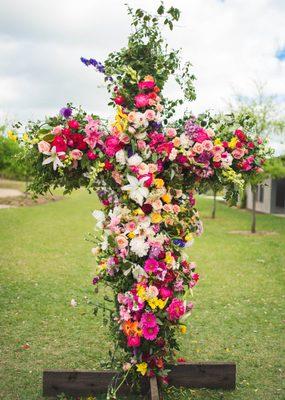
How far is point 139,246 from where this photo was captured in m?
4.37

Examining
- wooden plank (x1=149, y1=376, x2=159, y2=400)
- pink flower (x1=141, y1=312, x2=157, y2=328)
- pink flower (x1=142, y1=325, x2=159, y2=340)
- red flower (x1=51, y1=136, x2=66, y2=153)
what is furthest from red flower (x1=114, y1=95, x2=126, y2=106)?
wooden plank (x1=149, y1=376, x2=159, y2=400)

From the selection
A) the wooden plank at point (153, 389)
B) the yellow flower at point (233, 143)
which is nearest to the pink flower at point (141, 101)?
the yellow flower at point (233, 143)

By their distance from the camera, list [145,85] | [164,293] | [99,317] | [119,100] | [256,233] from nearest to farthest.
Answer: [164,293] < [145,85] < [119,100] < [99,317] < [256,233]

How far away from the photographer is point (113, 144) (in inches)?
178

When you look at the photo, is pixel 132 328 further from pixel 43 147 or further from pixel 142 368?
pixel 43 147

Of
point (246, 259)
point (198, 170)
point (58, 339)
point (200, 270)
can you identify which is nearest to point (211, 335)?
point (58, 339)

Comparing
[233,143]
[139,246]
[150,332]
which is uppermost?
[233,143]

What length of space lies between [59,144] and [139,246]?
121cm

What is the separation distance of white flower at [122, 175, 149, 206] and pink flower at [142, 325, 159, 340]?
1.16 metres

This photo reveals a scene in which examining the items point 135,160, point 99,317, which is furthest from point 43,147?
point 99,317

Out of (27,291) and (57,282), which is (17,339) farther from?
(57,282)

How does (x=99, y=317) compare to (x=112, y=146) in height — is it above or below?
below

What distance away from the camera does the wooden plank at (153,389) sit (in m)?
4.40

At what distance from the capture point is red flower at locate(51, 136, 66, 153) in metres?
4.46
